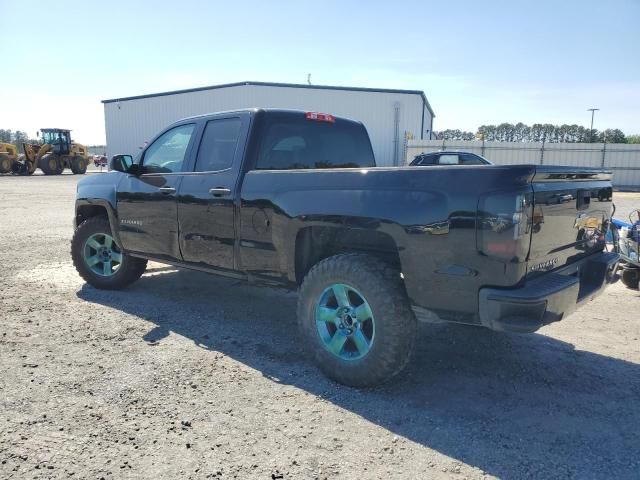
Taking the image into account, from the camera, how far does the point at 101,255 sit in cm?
586

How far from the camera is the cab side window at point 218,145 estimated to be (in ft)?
14.4

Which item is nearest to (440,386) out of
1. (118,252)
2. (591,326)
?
(591,326)

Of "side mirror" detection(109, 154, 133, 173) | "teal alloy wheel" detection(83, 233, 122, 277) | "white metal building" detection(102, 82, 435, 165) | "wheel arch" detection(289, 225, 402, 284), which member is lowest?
"teal alloy wheel" detection(83, 233, 122, 277)

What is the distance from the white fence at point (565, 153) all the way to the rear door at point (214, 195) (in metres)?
23.7

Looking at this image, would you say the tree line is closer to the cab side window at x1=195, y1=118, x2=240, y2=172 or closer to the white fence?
the white fence

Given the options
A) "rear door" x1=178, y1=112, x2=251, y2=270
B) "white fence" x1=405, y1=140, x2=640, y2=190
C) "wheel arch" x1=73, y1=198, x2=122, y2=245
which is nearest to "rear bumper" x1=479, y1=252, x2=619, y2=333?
"rear door" x1=178, y1=112, x2=251, y2=270

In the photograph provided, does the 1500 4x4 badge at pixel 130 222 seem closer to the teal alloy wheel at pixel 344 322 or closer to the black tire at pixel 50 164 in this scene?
the teal alloy wheel at pixel 344 322

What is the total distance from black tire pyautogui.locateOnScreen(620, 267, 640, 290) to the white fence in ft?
71.5

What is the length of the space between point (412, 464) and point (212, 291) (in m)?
3.76

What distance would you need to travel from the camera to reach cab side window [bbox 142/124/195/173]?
15.9 feet

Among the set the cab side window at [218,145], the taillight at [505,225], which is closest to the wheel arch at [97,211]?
the cab side window at [218,145]

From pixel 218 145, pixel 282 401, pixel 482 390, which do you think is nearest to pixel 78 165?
pixel 218 145

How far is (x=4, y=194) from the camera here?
1933 cm

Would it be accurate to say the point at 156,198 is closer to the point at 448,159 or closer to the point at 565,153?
the point at 448,159
